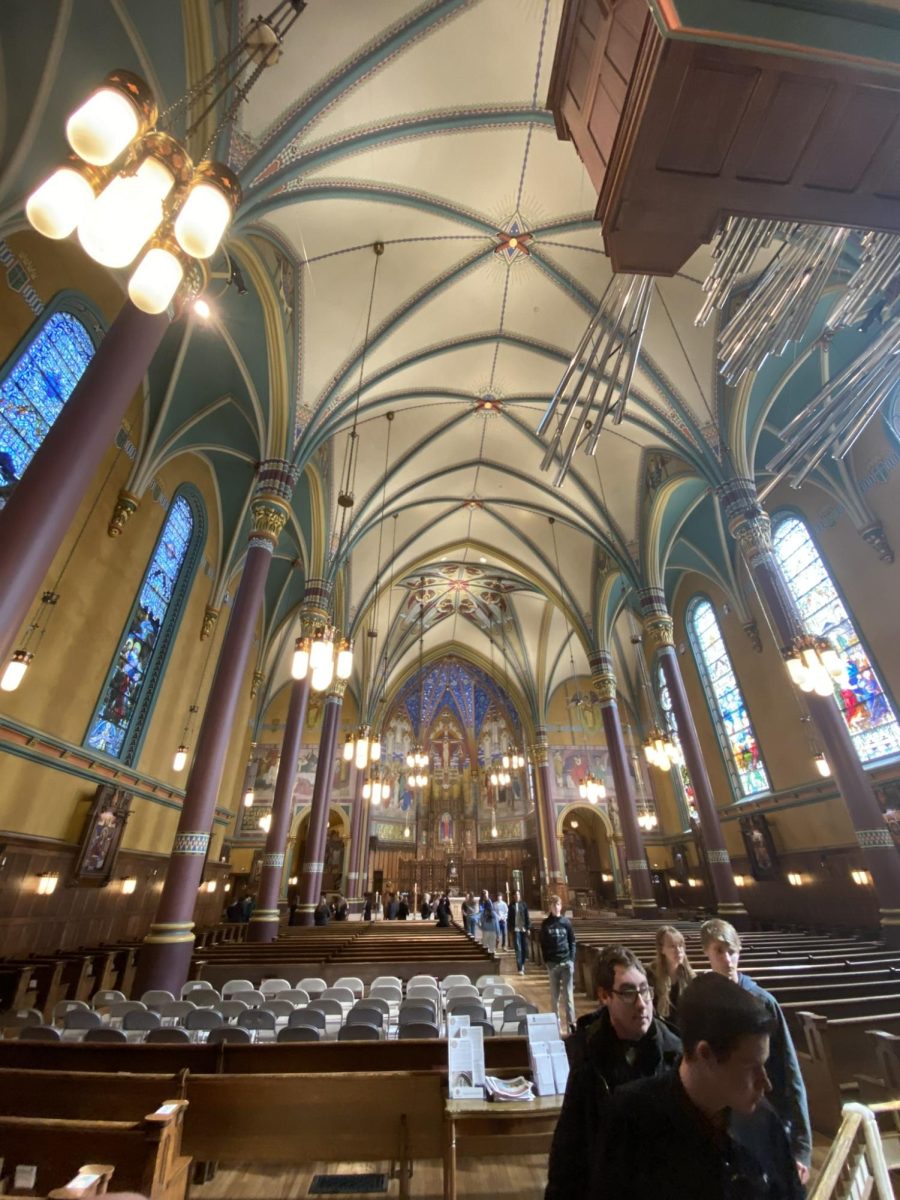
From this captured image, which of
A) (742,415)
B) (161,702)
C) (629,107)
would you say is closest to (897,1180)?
(629,107)

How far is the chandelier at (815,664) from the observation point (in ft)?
23.7

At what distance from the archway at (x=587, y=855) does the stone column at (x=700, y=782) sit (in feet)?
33.6

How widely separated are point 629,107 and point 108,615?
444 inches

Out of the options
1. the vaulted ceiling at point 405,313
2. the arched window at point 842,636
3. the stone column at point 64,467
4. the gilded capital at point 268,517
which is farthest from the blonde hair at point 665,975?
the arched window at point 842,636

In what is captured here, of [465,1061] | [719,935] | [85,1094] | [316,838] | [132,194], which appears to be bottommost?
[85,1094]

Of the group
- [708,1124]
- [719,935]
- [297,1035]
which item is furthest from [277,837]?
[708,1124]

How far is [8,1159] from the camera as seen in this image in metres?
2.35

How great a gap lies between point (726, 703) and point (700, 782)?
5.33 meters

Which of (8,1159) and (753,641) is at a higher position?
(753,641)

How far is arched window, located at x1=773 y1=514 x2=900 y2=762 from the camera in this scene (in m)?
10.8

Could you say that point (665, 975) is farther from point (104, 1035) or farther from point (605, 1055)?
point (104, 1035)

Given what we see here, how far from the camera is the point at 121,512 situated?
10.3m

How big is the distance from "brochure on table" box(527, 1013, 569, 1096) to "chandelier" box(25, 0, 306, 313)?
4.22 m

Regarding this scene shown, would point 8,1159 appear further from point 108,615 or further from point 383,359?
point 383,359
